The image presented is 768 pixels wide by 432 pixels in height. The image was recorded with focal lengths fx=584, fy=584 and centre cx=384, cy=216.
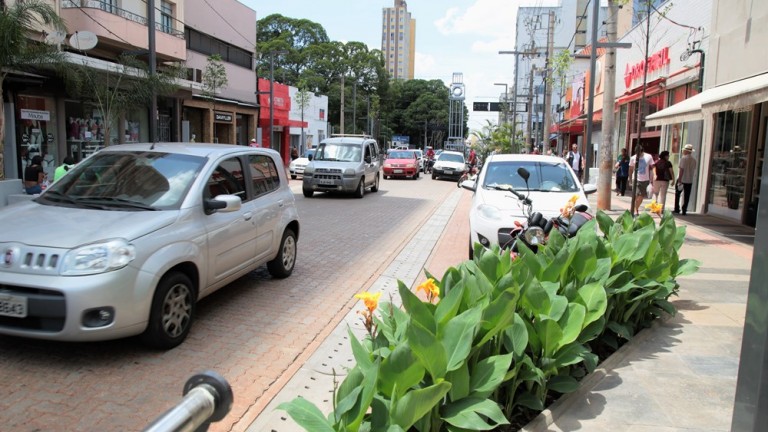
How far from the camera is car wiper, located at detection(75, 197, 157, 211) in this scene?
A: 500 cm

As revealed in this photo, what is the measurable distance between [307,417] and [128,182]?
11.9 feet

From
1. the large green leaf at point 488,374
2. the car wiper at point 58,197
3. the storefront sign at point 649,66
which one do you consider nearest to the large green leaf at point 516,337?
the large green leaf at point 488,374

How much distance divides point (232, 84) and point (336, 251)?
27320 mm

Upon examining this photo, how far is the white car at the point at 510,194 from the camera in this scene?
761 centimetres

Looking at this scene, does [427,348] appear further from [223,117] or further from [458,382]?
[223,117]

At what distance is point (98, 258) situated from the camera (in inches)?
165

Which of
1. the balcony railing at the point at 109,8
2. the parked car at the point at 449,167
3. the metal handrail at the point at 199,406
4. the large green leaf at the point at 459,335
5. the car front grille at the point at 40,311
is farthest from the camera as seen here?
the parked car at the point at 449,167

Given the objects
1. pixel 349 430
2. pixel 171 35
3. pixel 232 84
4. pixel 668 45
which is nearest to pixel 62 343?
pixel 349 430

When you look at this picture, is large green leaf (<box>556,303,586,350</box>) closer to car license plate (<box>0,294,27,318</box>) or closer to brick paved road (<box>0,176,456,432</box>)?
brick paved road (<box>0,176,456,432</box>)

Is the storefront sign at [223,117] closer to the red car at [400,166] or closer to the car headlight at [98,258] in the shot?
the red car at [400,166]

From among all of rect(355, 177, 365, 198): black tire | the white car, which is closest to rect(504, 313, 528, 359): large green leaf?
the white car

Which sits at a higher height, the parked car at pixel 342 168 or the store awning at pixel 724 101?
the store awning at pixel 724 101

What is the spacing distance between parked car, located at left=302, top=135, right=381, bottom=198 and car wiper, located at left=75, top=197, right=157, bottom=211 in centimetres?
1280

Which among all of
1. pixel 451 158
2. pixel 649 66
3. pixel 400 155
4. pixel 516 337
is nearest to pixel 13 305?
pixel 516 337
